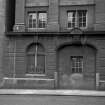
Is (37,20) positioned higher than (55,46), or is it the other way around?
(37,20)

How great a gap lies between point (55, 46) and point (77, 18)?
3.57m

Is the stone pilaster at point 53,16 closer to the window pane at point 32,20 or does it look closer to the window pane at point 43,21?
the window pane at point 43,21

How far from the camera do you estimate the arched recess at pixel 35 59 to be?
2130cm

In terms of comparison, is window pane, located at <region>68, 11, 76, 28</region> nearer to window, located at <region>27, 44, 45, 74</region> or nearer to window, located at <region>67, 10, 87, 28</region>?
window, located at <region>67, 10, 87, 28</region>

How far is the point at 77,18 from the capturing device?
70.3 feet

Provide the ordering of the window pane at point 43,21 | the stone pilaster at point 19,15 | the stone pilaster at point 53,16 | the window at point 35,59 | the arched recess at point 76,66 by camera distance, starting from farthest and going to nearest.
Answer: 1. the window pane at point 43,21
2. the stone pilaster at point 19,15
3. the window at point 35,59
4. the stone pilaster at point 53,16
5. the arched recess at point 76,66

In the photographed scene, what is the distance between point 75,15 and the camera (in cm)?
2147

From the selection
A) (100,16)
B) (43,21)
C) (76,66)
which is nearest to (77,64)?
(76,66)

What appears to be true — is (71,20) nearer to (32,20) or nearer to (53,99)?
(32,20)

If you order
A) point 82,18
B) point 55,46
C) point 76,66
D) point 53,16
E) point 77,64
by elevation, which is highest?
Answer: point 53,16

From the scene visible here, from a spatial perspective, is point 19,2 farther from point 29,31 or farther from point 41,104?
point 41,104

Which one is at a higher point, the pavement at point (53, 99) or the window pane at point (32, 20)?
the window pane at point (32, 20)

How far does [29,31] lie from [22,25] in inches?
35.8

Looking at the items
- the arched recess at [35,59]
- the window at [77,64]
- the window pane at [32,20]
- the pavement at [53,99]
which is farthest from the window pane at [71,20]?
the pavement at [53,99]
